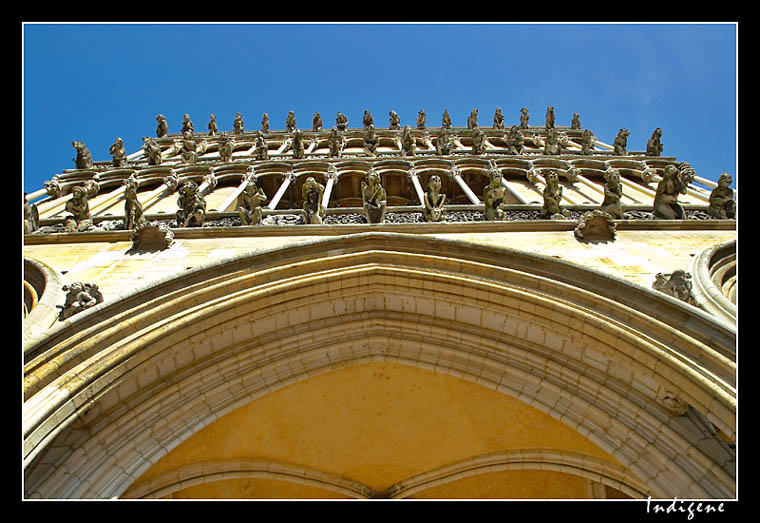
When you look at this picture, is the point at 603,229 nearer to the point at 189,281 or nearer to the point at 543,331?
the point at 543,331

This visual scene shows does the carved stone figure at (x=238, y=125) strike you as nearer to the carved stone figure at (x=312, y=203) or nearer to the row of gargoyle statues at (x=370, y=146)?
the row of gargoyle statues at (x=370, y=146)

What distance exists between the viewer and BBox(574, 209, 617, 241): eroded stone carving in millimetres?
8180

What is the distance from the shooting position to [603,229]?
324 inches

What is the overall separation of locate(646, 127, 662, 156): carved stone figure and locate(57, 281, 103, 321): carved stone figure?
1578cm

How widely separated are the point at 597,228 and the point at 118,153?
14.0 metres

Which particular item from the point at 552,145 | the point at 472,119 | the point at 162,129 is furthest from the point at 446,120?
the point at 162,129

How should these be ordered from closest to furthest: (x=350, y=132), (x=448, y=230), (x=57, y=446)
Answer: (x=57, y=446) < (x=448, y=230) < (x=350, y=132)

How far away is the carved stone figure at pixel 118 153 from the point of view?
16.4 m

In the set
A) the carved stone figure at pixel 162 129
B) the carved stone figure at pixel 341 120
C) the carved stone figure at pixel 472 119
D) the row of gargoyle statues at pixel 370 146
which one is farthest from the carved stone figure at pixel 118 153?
the carved stone figure at pixel 472 119

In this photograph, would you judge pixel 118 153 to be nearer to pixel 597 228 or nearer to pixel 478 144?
pixel 478 144

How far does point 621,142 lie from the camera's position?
57.4 ft

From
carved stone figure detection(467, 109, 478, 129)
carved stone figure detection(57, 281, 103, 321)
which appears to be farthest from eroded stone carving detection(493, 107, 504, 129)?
carved stone figure detection(57, 281, 103, 321)
